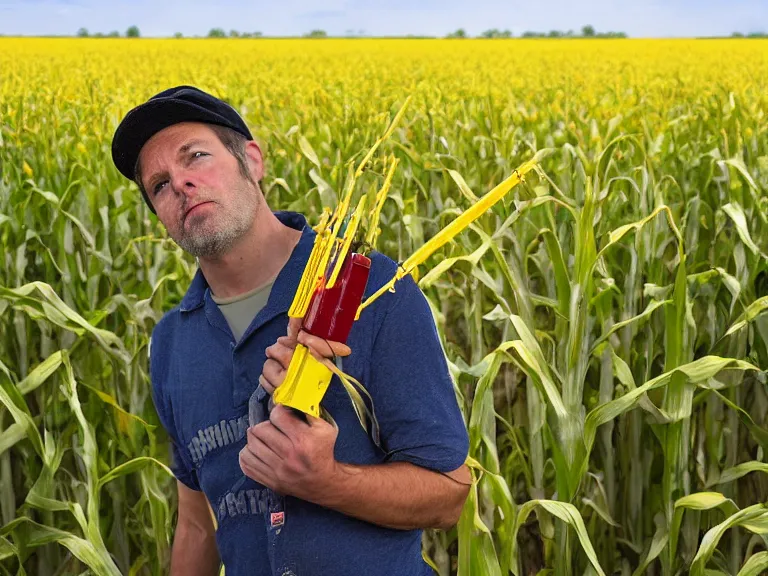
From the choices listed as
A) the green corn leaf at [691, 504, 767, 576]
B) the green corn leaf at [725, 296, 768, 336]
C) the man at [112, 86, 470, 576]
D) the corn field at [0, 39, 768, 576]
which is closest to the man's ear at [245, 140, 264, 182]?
the man at [112, 86, 470, 576]

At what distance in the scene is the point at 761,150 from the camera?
4.73 m

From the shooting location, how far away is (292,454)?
4.28ft

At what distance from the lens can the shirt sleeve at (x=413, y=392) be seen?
149cm

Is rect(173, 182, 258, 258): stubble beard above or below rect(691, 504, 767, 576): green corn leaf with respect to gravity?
above

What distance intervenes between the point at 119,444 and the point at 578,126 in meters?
3.55

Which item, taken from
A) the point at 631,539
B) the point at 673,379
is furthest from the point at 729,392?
the point at 673,379

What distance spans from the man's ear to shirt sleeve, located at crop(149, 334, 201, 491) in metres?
0.38

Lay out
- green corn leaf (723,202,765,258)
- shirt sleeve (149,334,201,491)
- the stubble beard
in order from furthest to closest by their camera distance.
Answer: green corn leaf (723,202,765,258), shirt sleeve (149,334,201,491), the stubble beard

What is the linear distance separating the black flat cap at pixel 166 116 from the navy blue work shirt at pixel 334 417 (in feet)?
0.77

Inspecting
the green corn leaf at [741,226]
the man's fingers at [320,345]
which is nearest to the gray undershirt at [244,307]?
the man's fingers at [320,345]

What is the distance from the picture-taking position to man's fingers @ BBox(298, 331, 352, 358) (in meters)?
1.17

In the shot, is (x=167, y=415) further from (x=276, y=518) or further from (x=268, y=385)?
(x=268, y=385)

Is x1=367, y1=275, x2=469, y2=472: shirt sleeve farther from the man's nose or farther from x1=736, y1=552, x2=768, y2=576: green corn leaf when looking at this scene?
x1=736, y1=552, x2=768, y2=576: green corn leaf

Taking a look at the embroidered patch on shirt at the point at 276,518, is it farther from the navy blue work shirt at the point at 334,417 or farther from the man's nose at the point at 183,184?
the man's nose at the point at 183,184
